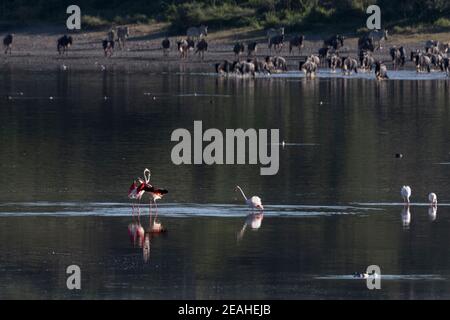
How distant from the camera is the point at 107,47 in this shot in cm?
6172

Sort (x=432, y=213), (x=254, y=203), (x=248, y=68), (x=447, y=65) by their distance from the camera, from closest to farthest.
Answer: (x=432, y=213)
(x=254, y=203)
(x=447, y=65)
(x=248, y=68)

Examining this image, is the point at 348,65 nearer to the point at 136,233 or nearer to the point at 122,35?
the point at 122,35

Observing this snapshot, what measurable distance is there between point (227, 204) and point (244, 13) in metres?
46.9

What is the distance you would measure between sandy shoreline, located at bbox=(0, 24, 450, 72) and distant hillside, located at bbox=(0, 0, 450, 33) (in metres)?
1.09

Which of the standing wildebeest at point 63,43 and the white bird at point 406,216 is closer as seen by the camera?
the white bird at point 406,216

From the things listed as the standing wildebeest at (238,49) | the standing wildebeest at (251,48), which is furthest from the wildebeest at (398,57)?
the standing wildebeest at (251,48)

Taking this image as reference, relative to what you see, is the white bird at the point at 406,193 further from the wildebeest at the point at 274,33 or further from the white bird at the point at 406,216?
the wildebeest at the point at 274,33

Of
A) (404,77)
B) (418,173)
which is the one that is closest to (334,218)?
(418,173)

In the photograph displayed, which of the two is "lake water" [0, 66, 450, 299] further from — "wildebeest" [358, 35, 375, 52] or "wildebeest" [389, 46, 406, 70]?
"wildebeest" [358, 35, 375, 52]

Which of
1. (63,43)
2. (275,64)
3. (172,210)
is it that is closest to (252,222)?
(172,210)

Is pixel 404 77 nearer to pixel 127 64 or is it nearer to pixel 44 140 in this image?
pixel 127 64

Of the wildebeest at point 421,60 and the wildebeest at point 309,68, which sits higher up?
the wildebeest at point 421,60

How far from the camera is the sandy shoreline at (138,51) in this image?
5878 cm
